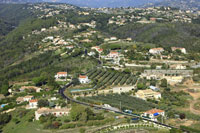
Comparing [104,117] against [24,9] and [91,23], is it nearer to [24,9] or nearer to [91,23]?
[91,23]

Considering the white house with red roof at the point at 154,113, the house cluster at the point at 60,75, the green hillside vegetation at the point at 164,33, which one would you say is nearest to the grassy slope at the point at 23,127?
the white house with red roof at the point at 154,113

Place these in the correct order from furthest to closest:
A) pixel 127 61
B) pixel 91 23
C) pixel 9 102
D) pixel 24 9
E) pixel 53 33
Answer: pixel 24 9
pixel 91 23
pixel 53 33
pixel 127 61
pixel 9 102

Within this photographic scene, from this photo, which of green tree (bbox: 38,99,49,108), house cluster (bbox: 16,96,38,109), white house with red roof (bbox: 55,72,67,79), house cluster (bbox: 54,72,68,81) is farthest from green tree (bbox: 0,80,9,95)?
green tree (bbox: 38,99,49,108)

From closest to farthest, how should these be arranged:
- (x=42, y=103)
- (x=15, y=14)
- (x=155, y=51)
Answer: (x=42, y=103), (x=155, y=51), (x=15, y=14)

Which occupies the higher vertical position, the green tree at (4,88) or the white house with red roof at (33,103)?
the green tree at (4,88)

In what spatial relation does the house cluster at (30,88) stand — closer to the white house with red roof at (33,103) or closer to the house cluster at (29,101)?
the house cluster at (29,101)

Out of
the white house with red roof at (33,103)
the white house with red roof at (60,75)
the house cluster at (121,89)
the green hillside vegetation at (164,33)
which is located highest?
the green hillside vegetation at (164,33)

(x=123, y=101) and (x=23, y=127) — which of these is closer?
(x=23, y=127)

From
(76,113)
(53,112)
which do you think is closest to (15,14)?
(53,112)

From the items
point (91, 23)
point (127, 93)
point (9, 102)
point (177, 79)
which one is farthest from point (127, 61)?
point (91, 23)

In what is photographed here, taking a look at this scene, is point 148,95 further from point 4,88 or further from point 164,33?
point 164,33

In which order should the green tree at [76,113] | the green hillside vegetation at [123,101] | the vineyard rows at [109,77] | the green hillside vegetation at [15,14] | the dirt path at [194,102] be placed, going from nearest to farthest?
the green tree at [76,113] → the dirt path at [194,102] → the green hillside vegetation at [123,101] → the vineyard rows at [109,77] → the green hillside vegetation at [15,14]
